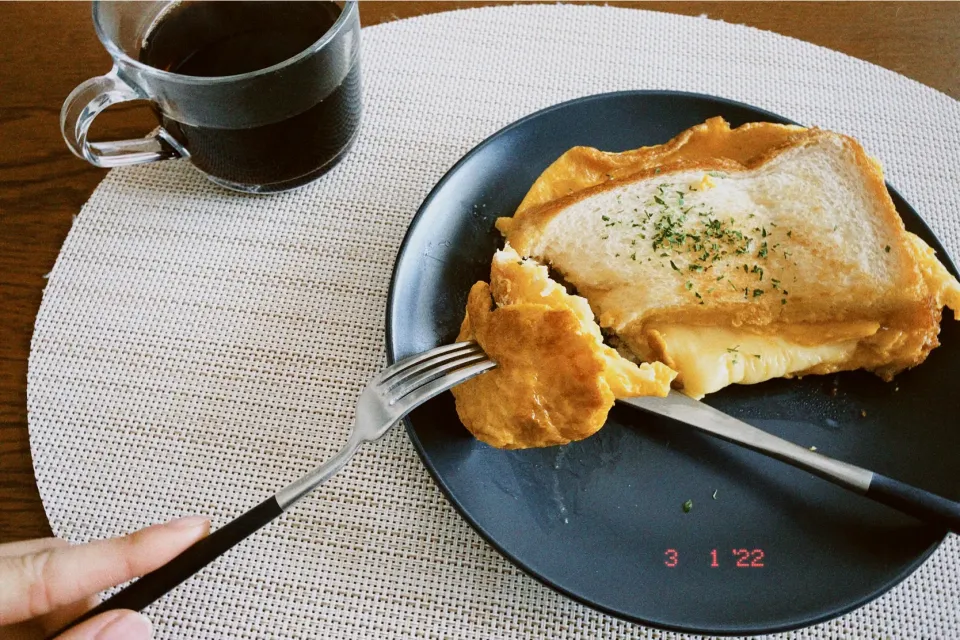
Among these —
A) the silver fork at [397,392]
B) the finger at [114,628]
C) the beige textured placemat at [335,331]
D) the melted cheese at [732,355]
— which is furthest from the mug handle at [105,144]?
the melted cheese at [732,355]

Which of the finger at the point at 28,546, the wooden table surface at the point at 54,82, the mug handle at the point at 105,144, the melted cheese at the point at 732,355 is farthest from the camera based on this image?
the wooden table surface at the point at 54,82

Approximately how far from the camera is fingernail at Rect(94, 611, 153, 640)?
108cm

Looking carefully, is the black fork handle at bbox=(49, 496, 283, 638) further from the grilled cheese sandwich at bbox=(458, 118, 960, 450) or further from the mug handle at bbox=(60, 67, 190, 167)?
the mug handle at bbox=(60, 67, 190, 167)

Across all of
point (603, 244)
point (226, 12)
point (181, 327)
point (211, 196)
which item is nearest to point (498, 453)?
point (603, 244)

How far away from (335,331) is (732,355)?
859mm

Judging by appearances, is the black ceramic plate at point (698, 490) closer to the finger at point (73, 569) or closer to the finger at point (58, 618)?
the finger at point (73, 569)

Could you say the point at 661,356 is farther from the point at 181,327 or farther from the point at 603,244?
the point at 181,327

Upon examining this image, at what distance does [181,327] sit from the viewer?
1.72 metres

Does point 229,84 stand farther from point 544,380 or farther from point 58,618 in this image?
point 58,618

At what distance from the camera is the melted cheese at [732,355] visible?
1.48 meters

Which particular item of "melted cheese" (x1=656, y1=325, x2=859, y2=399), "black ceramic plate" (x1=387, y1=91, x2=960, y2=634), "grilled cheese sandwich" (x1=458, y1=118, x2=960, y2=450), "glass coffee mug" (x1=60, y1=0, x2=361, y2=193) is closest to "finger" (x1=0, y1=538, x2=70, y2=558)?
"black ceramic plate" (x1=387, y1=91, x2=960, y2=634)

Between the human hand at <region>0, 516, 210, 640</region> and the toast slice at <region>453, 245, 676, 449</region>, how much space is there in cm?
54
